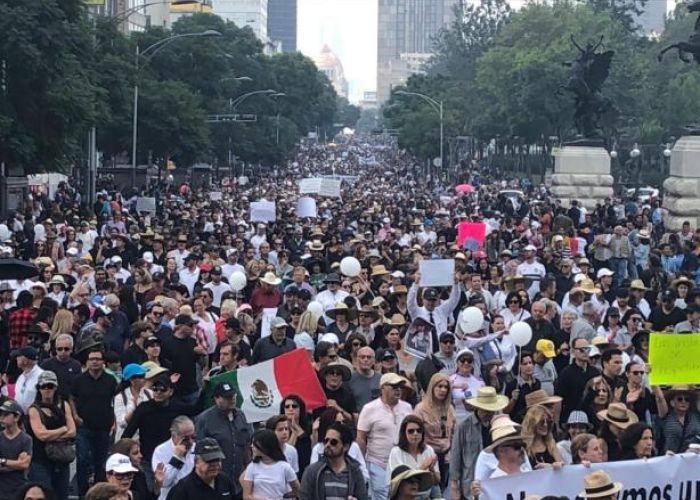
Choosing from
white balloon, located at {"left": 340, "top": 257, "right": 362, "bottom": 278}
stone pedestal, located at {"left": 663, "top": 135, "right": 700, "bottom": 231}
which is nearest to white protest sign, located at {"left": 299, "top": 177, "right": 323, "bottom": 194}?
stone pedestal, located at {"left": 663, "top": 135, "right": 700, "bottom": 231}

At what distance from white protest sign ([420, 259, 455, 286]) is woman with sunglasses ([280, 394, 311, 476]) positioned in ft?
24.4

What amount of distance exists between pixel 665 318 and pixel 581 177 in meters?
34.1

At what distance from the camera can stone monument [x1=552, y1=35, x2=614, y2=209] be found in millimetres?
52312

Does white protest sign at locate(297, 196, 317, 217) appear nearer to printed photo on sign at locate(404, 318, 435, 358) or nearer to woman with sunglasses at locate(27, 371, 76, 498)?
printed photo on sign at locate(404, 318, 435, 358)

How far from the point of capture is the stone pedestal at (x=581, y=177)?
52.2 meters

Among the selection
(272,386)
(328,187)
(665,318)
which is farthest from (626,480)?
(328,187)

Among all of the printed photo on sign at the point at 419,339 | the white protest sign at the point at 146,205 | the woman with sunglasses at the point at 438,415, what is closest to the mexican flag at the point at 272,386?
the woman with sunglasses at the point at 438,415

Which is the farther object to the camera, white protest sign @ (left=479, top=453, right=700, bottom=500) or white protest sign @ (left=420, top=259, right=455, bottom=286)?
white protest sign @ (left=420, top=259, right=455, bottom=286)

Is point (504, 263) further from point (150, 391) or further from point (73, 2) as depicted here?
point (73, 2)

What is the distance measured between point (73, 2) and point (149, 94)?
2747 centimetres

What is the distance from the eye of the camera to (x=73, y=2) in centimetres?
3919

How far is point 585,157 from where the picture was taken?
52.5 metres

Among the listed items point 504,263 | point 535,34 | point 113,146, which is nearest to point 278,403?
point 504,263

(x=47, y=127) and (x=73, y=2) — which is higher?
(x=73, y=2)
